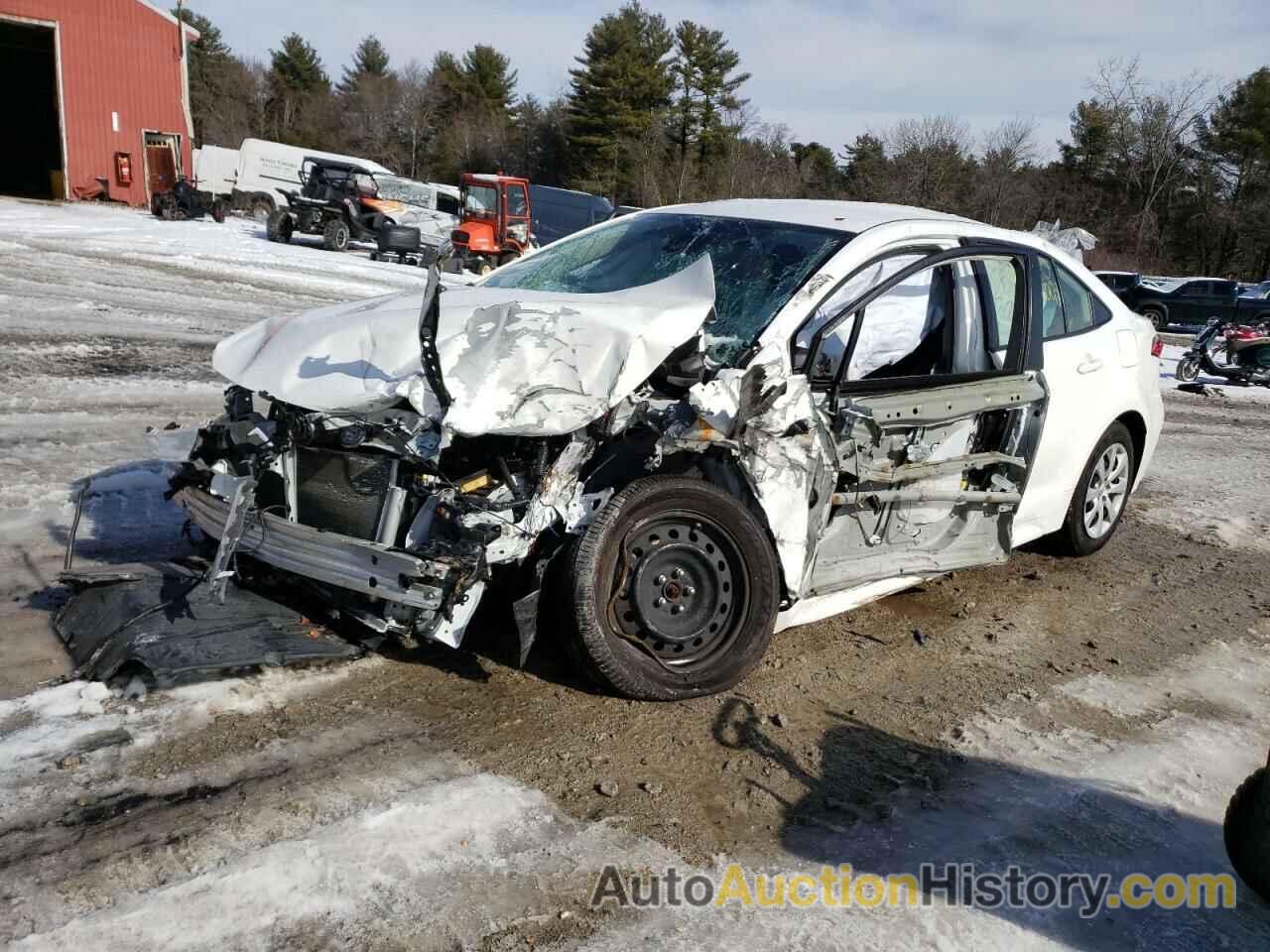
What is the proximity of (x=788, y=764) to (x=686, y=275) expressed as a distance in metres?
1.93

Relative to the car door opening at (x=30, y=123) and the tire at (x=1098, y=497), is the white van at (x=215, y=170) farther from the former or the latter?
the tire at (x=1098, y=497)

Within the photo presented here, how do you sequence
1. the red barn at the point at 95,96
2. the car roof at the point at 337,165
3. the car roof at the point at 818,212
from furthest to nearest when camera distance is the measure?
the red barn at the point at 95,96 → the car roof at the point at 337,165 → the car roof at the point at 818,212

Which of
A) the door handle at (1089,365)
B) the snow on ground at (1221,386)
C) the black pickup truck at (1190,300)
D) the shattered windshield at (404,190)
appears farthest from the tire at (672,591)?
the shattered windshield at (404,190)

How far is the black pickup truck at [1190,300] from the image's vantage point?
85.1 ft

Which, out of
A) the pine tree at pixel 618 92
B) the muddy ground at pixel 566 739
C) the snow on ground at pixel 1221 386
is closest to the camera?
the muddy ground at pixel 566 739

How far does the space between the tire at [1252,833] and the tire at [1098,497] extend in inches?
114

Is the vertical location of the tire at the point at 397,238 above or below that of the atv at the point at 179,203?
below

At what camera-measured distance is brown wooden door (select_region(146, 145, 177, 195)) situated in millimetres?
33906

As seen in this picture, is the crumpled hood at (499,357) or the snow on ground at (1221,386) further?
the snow on ground at (1221,386)

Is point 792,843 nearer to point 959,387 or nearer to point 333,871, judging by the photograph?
point 333,871

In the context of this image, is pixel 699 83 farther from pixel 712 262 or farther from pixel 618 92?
pixel 712 262

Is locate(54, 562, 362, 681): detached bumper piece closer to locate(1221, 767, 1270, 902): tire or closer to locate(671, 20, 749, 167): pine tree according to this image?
locate(1221, 767, 1270, 902): tire

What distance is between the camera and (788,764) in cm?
346

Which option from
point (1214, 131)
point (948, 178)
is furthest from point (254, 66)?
point (1214, 131)
